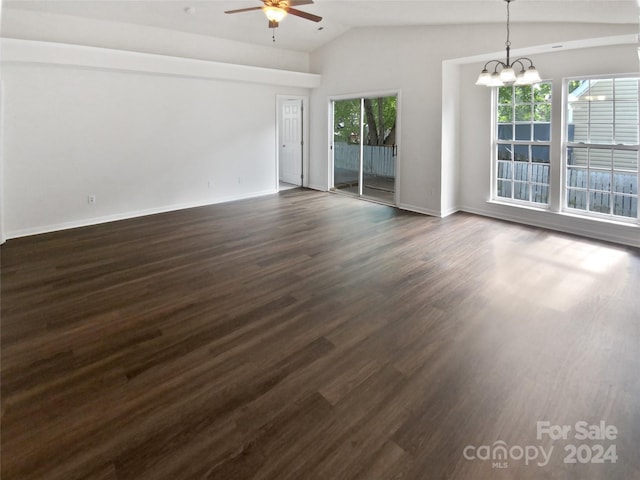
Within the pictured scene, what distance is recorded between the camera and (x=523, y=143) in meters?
5.70

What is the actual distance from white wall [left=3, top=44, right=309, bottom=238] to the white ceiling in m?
0.63

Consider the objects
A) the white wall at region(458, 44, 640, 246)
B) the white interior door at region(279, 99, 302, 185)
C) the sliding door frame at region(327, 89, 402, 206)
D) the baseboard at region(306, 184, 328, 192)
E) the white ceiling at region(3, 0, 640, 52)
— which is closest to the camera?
the white ceiling at region(3, 0, 640, 52)

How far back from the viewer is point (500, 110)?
591 cm

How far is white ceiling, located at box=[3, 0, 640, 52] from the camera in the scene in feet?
12.4

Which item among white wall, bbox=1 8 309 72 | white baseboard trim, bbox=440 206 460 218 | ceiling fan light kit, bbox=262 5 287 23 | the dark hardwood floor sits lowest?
the dark hardwood floor

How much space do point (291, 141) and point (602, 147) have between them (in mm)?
6169

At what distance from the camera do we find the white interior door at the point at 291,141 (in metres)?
8.82

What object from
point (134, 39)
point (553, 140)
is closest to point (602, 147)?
point (553, 140)

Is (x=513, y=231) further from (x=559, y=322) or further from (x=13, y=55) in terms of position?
(x=13, y=55)

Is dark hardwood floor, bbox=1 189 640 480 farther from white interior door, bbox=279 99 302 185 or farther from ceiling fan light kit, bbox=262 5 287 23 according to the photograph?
white interior door, bbox=279 99 302 185

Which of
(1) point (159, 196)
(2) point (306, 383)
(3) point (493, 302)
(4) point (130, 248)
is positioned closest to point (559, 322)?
(3) point (493, 302)

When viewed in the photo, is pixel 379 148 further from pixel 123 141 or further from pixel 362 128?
pixel 123 141

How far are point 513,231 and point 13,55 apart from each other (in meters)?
6.99

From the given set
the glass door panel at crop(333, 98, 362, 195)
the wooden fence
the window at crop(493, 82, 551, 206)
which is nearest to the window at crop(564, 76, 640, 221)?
the window at crop(493, 82, 551, 206)
